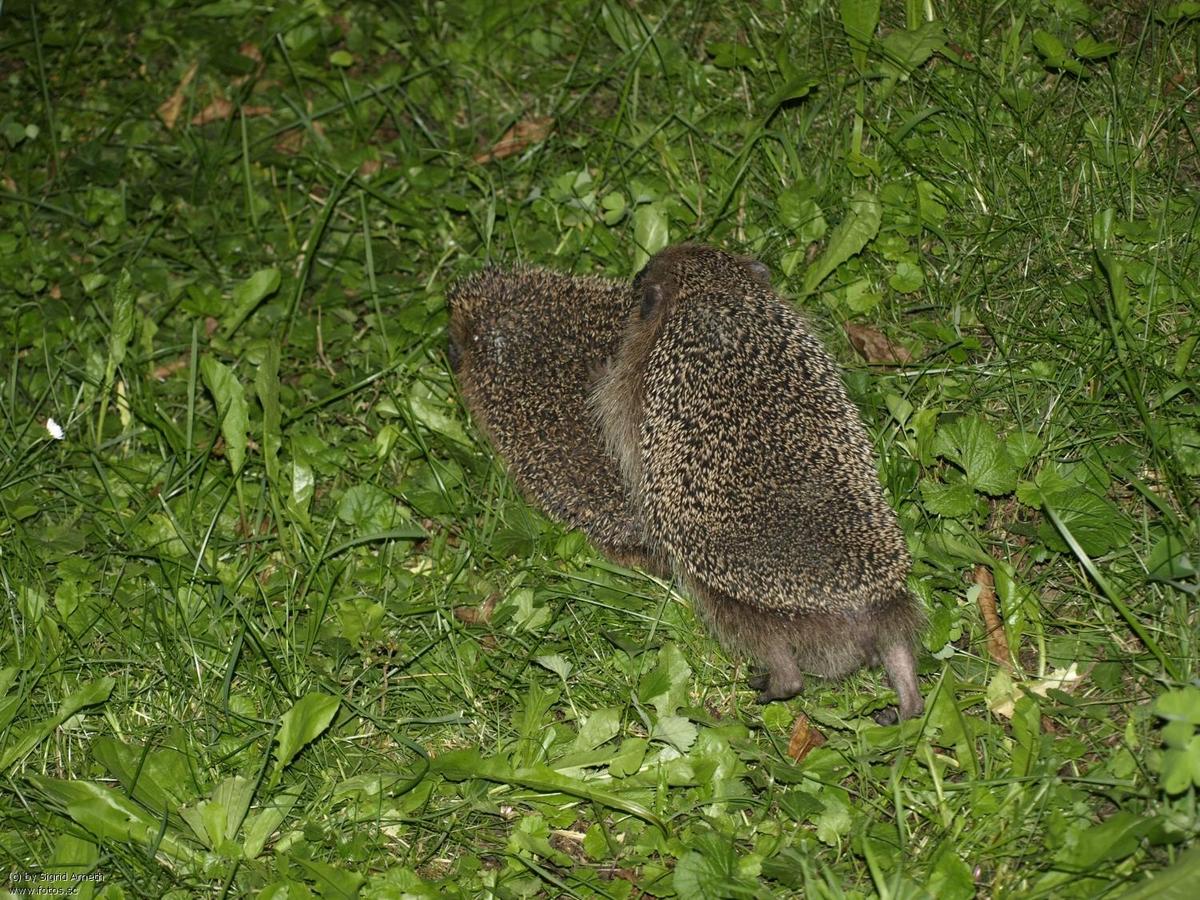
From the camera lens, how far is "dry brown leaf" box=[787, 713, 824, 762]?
15.4ft

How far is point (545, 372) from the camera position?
590cm

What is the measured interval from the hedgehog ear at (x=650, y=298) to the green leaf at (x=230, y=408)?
2020 mm

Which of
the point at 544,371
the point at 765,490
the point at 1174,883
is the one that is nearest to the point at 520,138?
the point at 544,371

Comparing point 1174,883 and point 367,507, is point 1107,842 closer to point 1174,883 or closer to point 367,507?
point 1174,883

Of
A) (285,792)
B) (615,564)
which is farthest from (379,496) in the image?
(285,792)

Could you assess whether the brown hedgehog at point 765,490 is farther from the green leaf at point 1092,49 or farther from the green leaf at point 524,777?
the green leaf at point 1092,49

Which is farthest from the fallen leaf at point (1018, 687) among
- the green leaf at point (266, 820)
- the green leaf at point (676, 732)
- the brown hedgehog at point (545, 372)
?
the green leaf at point (266, 820)

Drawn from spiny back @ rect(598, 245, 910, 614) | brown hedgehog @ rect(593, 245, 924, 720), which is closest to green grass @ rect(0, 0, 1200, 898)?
brown hedgehog @ rect(593, 245, 924, 720)

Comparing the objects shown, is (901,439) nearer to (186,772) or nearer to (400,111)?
(186,772)

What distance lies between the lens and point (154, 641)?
5.14 m

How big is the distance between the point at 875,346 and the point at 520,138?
2.72 meters

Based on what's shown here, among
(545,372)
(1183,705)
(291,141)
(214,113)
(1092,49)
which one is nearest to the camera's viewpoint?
(1183,705)

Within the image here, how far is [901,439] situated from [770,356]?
810 millimetres

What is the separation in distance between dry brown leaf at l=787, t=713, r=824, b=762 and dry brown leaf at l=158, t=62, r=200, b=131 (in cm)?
568
